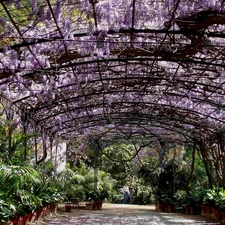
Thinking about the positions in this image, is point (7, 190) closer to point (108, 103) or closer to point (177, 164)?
point (108, 103)

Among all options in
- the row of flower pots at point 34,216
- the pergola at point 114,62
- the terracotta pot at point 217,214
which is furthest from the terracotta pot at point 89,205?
the terracotta pot at point 217,214

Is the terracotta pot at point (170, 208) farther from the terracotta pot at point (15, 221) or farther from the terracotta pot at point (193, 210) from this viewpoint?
the terracotta pot at point (15, 221)

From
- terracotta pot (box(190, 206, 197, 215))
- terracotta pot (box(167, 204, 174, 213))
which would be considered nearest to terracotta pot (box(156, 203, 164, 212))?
terracotta pot (box(167, 204, 174, 213))

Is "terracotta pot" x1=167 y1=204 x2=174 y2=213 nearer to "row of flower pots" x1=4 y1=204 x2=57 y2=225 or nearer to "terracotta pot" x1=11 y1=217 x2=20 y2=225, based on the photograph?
"row of flower pots" x1=4 y1=204 x2=57 y2=225

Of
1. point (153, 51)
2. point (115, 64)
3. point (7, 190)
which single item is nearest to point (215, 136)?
point (115, 64)

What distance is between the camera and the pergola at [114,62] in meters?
5.72

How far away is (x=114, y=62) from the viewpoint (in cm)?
816

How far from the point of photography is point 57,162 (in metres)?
16.2

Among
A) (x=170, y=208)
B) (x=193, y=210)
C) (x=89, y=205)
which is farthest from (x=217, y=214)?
(x=89, y=205)

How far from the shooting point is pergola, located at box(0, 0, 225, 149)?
5723mm

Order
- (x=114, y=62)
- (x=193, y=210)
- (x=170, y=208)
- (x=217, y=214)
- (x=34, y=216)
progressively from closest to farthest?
(x=114, y=62) < (x=34, y=216) < (x=217, y=214) < (x=193, y=210) < (x=170, y=208)

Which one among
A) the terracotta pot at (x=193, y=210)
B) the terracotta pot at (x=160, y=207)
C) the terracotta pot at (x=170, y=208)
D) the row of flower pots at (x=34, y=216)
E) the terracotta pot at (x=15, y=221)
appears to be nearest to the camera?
the terracotta pot at (x=15, y=221)

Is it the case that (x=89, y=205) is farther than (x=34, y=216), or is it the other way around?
(x=89, y=205)

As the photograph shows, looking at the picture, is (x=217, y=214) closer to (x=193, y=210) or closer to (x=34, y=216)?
(x=193, y=210)
